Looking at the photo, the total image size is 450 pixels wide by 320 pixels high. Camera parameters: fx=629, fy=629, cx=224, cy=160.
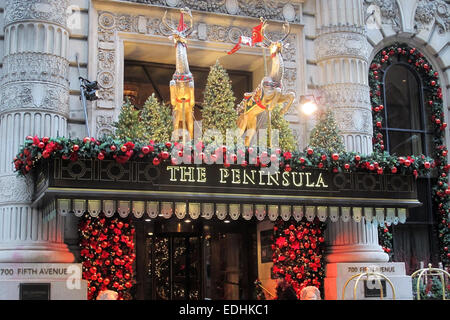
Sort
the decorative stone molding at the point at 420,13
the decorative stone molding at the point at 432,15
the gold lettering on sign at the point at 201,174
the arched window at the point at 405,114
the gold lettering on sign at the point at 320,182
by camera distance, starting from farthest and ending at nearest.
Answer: the decorative stone molding at the point at 432,15 < the arched window at the point at 405,114 < the decorative stone molding at the point at 420,13 < the gold lettering on sign at the point at 320,182 < the gold lettering on sign at the point at 201,174

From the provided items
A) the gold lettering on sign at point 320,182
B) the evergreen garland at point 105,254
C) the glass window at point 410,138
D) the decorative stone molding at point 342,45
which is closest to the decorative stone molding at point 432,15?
the glass window at point 410,138

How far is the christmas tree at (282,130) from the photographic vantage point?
16.0 m

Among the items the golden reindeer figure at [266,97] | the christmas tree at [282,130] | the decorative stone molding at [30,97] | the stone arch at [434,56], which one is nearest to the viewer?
the decorative stone molding at [30,97]

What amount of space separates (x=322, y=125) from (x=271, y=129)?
1.48 metres

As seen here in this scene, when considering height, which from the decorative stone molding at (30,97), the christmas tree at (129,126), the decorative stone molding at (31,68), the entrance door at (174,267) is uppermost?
the decorative stone molding at (31,68)

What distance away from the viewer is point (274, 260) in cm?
1652

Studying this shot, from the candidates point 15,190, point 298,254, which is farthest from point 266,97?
point 15,190

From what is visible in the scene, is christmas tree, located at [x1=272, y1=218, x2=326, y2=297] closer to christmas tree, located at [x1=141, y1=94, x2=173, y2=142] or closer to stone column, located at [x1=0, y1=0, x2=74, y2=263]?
→ christmas tree, located at [x1=141, y1=94, x2=173, y2=142]

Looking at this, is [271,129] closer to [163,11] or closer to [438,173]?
[163,11]

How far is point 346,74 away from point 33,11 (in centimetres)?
865

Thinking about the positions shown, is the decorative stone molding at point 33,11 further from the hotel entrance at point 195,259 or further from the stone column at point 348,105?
the stone column at point 348,105

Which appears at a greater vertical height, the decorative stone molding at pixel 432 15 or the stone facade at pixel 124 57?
the decorative stone molding at pixel 432 15

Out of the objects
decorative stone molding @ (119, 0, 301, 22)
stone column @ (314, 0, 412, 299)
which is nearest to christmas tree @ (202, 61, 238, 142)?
decorative stone molding @ (119, 0, 301, 22)

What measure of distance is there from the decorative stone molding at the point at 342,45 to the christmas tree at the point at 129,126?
6320mm
